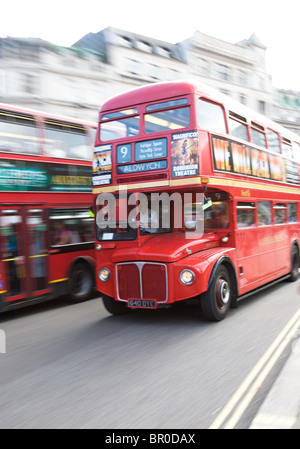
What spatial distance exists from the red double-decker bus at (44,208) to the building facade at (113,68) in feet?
64.0

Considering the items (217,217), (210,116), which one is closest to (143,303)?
(217,217)

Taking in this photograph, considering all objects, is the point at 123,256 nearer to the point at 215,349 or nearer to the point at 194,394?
the point at 215,349

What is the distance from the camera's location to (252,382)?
4277mm

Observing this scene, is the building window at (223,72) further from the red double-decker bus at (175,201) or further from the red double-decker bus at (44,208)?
the red double-decker bus at (175,201)

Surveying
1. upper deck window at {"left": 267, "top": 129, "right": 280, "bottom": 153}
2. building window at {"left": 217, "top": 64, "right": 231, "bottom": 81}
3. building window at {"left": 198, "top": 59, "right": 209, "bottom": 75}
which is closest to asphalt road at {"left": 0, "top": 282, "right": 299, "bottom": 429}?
upper deck window at {"left": 267, "top": 129, "right": 280, "bottom": 153}

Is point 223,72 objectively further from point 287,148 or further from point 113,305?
point 113,305

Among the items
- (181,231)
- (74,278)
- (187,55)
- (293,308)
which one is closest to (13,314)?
(74,278)

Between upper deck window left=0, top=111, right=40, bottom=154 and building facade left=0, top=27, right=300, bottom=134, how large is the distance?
19984 mm

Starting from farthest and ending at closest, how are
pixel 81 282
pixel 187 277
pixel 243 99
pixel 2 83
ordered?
pixel 243 99 → pixel 2 83 → pixel 81 282 → pixel 187 277

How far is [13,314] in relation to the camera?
8609 millimetres

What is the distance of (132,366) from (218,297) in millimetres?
2451

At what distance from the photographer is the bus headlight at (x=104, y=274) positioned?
23.6ft

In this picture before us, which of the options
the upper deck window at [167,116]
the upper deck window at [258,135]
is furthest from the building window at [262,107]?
the upper deck window at [167,116]

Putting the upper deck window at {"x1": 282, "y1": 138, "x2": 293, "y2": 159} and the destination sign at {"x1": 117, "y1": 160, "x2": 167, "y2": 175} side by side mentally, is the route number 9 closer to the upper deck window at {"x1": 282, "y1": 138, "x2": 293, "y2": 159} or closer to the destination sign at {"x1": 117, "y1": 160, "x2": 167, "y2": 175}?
the destination sign at {"x1": 117, "y1": 160, "x2": 167, "y2": 175}
